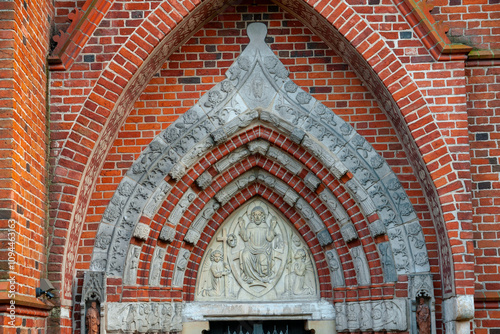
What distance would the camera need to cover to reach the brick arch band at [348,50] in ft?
22.6

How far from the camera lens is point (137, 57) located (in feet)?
22.9

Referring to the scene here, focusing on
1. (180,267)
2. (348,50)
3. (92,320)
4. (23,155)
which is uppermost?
(348,50)

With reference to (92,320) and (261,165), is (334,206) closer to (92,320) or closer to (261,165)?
(261,165)

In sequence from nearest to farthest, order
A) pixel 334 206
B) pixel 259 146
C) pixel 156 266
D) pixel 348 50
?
1. pixel 348 50
2. pixel 156 266
3. pixel 334 206
4. pixel 259 146

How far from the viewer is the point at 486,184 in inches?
285

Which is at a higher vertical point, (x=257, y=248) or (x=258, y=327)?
(x=257, y=248)

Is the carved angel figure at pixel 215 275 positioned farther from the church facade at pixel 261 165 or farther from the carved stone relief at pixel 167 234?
the carved stone relief at pixel 167 234

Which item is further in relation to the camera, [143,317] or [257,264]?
[257,264]

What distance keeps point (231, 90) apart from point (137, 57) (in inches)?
45.3

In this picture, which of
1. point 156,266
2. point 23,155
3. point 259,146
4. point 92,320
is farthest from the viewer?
point 259,146

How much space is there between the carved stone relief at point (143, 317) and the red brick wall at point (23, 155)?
80cm

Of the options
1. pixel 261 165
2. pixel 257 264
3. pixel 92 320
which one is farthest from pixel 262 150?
pixel 92 320

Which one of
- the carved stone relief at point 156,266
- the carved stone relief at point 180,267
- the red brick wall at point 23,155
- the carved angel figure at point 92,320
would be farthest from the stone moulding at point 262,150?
the red brick wall at point 23,155

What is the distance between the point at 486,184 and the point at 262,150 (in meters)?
2.37
